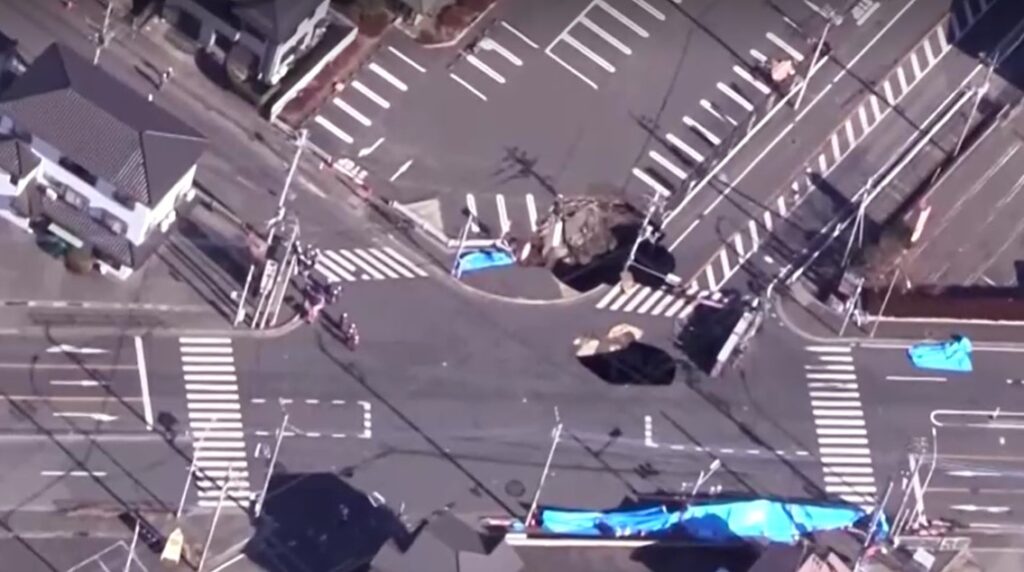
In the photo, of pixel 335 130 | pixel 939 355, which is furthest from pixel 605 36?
pixel 939 355

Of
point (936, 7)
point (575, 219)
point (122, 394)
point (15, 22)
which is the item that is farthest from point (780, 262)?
point (15, 22)

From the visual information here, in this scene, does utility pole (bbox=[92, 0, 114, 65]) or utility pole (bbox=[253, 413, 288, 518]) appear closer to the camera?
utility pole (bbox=[253, 413, 288, 518])

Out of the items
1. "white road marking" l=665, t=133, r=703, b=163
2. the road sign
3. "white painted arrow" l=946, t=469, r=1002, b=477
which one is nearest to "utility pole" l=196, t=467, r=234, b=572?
the road sign

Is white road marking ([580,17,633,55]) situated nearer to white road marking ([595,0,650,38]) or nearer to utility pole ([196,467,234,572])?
white road marking ([595,0,650,38])

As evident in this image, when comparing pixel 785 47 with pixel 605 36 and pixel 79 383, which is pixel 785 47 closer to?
pixel 605 36

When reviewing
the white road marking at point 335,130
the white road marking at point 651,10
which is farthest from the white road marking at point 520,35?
the white road marking at point 335,130
